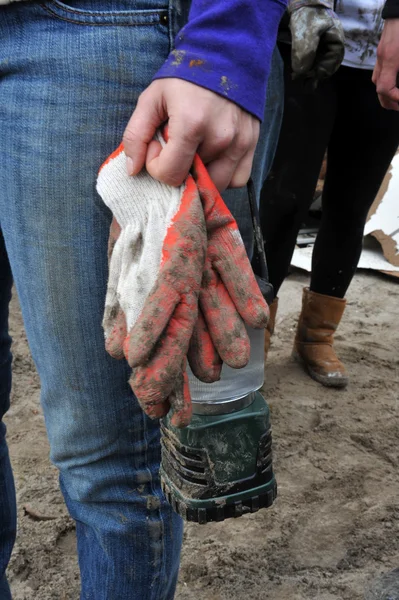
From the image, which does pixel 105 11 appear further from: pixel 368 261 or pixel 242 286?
pixel 368 261

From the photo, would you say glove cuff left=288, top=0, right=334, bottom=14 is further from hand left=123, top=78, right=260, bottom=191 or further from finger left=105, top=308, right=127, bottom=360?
finger left=105, top=308, right=127, bottom=360

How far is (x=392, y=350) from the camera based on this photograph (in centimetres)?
304

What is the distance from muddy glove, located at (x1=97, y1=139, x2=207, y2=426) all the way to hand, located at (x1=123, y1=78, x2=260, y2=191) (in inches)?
1.3

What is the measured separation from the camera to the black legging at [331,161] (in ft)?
6.98

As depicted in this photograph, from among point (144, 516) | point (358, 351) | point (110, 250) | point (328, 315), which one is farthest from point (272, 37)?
point (358, 351)

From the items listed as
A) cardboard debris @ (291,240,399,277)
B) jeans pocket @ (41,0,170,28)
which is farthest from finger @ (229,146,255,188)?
cardboard debris @ (291,240,399,277)

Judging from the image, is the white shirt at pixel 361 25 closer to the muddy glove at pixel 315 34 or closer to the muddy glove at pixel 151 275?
the muddy glove at pixel 315 34

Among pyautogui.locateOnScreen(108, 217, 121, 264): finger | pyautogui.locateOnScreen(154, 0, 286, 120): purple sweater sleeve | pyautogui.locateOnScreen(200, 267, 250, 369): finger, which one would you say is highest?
pyautogui.locateOnScreen(154, 0, 286, 120): purple sweater sleeve

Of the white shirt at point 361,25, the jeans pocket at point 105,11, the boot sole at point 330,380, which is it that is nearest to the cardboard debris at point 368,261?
the boot sole at point 330,380

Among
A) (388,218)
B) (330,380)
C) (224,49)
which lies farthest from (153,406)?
(388,218)

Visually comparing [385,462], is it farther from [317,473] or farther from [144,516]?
[144,516]

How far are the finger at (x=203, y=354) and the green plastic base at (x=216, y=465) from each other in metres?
0.16

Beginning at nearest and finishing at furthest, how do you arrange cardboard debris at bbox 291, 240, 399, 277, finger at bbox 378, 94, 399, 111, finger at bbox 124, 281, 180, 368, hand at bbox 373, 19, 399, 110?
finger at bbox 124, 281, 180, 368 → hand at bbox 373, 19, 399, 110 → finger at bbox 378, 94, 399, 111 → cardboard debris at bbox 291, 240, 399, 277

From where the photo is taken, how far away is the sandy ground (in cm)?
167
